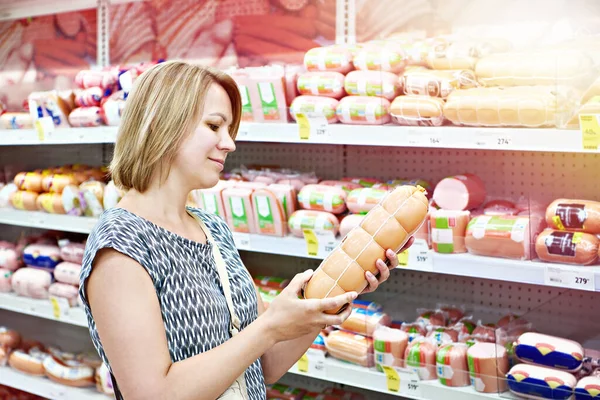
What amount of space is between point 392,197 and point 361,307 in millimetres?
1108

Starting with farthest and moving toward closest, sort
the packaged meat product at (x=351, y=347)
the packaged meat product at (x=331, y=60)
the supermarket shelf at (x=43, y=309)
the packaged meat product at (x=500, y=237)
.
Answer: the supermarket shelf at (x=43, y=309) → the packaged meat product at (x=331, y=60) → the packaged meat product at (x=351, y=347) → the packaged meat product at (x=500, y=237)

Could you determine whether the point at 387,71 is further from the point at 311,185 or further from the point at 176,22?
the point at 176,22

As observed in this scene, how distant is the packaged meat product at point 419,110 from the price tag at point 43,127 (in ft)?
6.04

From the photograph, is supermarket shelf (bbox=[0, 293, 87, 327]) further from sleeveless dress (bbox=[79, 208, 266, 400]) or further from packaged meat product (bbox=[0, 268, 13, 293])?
sleeveless dress (bbox=[79, 208, 266, 400])

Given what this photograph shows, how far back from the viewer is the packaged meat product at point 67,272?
132 inches

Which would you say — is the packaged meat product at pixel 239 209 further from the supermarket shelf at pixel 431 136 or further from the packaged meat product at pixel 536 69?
the packaged meat product at pixel 536 69

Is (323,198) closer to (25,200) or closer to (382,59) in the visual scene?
(382,59)

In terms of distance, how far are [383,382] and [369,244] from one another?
1012 mm

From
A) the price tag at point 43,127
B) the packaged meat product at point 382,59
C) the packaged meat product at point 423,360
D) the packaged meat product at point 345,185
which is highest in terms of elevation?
the packaged meat product at point 382,59

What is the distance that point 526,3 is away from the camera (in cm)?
252

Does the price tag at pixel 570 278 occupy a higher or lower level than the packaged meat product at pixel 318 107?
lower

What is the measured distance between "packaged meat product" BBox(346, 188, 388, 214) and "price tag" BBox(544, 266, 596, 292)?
0.67 metres

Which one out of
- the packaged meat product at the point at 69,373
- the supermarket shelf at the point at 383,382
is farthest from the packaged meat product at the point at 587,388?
the packaged meat product at the point at 69,373

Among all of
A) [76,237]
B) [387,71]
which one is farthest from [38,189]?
[387,71]
